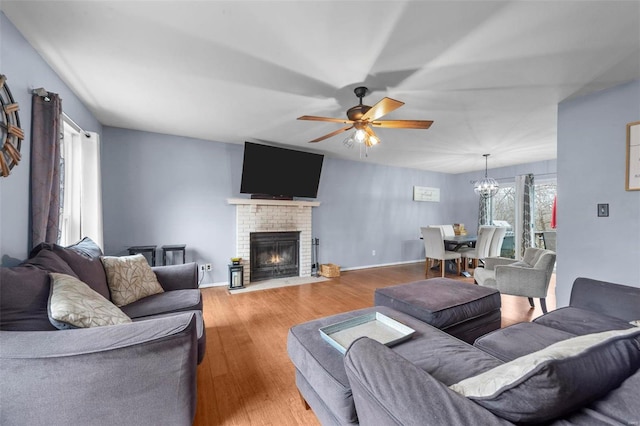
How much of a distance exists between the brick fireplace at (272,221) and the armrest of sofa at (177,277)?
173 cm

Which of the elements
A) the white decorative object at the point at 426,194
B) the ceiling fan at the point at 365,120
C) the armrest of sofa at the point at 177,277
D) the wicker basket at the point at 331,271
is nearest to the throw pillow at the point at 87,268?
the armrest of sofa at the point at 177,277

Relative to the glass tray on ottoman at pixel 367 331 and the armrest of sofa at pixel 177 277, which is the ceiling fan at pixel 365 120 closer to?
the glass tray on ottoman at pixel 367 331

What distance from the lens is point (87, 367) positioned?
100cm

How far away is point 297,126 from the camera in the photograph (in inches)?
132

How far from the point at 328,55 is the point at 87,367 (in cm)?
216

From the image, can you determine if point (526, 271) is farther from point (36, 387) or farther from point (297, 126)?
point (36, 387)

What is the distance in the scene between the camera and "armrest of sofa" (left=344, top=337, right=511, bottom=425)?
651 millimetres

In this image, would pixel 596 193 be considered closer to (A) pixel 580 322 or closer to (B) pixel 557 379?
(A) pixel 580 322

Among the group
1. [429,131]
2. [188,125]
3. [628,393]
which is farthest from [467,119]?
[188,125]

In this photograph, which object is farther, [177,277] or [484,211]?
[484,211]

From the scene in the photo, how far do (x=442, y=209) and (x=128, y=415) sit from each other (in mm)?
7024

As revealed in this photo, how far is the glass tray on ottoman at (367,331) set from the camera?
1340 mm

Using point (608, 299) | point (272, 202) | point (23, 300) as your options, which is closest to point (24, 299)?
point (23, 300)

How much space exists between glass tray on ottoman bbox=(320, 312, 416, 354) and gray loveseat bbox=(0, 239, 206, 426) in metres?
0.69
